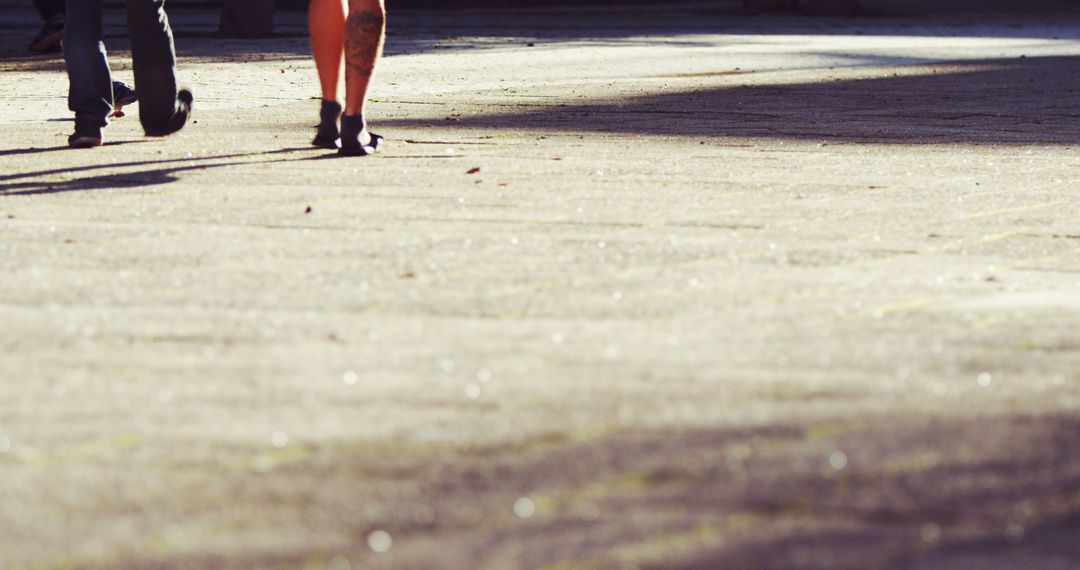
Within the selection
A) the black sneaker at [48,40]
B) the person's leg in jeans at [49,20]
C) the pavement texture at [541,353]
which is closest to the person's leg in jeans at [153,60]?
the pavement texture at [541,353]

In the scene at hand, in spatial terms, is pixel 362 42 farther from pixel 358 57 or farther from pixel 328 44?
pixel 328 44

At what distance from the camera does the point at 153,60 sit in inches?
264

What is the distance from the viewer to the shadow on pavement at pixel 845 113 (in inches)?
303

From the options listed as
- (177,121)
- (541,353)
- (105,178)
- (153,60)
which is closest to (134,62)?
(153,60)

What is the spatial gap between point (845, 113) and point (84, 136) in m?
3.45

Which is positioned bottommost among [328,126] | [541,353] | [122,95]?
[122,95]

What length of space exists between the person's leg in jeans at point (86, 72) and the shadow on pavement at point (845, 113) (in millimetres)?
1414

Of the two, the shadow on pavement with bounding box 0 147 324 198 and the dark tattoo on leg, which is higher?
the dark tattoo on leg

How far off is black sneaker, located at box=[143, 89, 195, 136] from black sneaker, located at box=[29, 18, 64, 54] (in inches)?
229

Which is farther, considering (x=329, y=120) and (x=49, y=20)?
(x=49, y=20)

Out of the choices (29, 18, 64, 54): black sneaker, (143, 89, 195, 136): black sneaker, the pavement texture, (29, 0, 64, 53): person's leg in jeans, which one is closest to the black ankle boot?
the pavement texture

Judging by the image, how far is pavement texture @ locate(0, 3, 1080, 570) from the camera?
2275 millimetres

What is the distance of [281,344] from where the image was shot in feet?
10.7

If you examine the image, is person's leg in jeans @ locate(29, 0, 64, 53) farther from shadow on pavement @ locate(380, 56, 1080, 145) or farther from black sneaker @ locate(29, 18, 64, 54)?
shadow on pavement @ locate(380, 56, 1080, 145)
